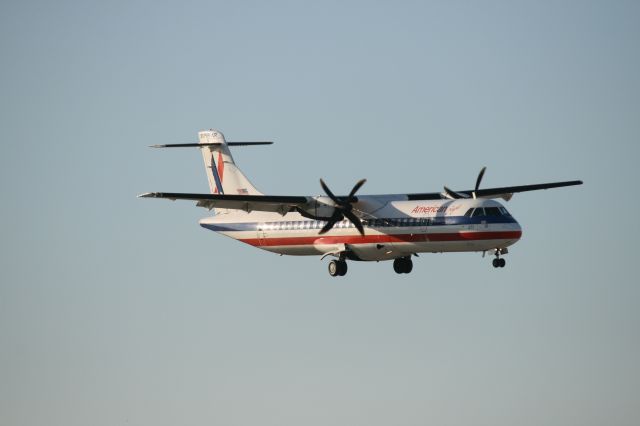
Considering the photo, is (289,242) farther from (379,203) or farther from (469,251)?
(469,251)

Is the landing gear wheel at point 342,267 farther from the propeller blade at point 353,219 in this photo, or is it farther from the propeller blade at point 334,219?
the propeller blade at point 353,219

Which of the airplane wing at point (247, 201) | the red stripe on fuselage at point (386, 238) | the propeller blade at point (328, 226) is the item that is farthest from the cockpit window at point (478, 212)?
the airplane wing at point (247, 201)

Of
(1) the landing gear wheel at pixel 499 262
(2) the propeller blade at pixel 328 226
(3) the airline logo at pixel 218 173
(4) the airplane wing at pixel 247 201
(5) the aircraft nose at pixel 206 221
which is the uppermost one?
(3) the airline logo at pixel 218 173

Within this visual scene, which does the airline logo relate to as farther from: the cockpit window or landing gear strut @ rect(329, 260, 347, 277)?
the cockpit window

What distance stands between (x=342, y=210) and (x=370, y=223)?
146cm

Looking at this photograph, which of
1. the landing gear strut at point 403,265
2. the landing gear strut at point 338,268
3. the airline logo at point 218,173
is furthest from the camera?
the airline logo at point 218,173

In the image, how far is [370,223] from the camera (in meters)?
55.6

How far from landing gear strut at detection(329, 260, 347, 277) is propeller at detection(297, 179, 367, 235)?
1916 mm

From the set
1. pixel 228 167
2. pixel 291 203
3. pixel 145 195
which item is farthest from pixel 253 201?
pixel 228 167

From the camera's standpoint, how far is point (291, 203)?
5525 cm

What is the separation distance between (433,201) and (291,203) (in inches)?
256

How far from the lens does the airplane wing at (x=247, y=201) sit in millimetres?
53219

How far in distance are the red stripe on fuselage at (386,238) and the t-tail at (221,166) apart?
402 centimetres

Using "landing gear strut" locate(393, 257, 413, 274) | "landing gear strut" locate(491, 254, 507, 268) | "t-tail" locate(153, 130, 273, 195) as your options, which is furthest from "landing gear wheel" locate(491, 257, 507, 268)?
"t-tail" locate(153, 130, 273, 195)
